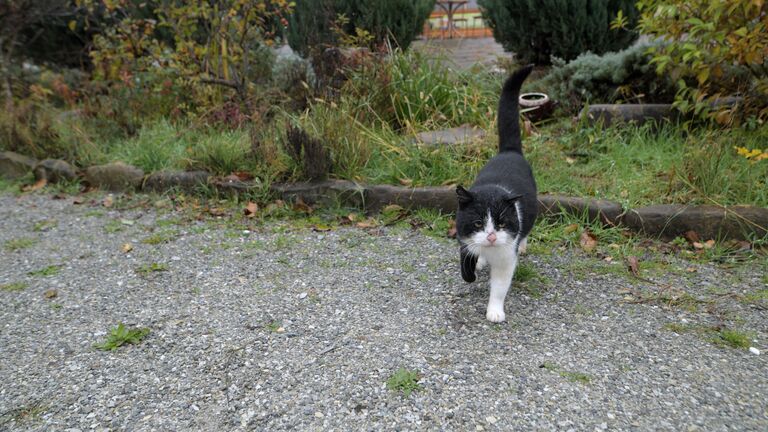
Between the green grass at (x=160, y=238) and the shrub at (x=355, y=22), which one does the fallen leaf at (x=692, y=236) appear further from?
the shrub at (x=355, y=22)

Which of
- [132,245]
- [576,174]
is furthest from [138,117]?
[576,174]

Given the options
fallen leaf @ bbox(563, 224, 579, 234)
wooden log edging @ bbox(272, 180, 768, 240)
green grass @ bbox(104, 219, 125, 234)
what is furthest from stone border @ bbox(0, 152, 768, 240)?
green grass @ bbox(104, 219, 125, 234)

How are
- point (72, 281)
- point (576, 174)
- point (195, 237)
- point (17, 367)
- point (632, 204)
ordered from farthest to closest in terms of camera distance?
point (576, 174)
point (195, 237)
point (632, 204)
point (72, 281)
point (17, 367)

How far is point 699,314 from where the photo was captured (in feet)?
8.77

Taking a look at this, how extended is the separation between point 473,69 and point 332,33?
1.69 meters

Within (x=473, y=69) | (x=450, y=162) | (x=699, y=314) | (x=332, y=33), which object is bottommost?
(x=699, y=314)

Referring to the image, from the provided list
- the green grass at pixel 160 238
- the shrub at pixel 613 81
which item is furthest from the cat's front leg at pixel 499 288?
the shrub at pixel 613 81

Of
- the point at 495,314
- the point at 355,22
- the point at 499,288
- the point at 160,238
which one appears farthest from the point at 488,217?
the point at 355,22

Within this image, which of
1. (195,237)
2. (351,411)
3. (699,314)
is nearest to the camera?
(351,411)

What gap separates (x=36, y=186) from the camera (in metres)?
5.44

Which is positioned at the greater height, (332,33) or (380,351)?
(332,33)

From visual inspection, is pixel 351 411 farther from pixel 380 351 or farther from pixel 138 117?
pixel 138 117

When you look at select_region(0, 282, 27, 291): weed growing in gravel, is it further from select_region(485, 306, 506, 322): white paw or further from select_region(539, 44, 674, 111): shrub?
select_region(539, 44, 674, 111): shrub

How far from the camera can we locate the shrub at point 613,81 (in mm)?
5008
